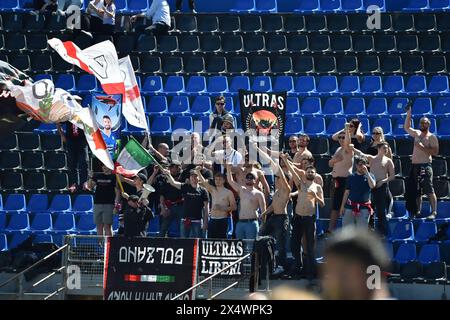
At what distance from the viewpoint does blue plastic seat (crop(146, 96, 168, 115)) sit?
20.2m

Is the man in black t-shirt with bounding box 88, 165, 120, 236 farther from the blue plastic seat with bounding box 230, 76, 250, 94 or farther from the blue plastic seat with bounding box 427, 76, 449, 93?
the blue plastic seat with bounding box 427, 76, 449, 93

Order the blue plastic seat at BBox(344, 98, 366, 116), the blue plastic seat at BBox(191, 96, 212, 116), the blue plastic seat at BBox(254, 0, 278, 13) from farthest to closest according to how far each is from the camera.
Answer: the blue plastic seat at BBox(254, 0, 278, 13)
the blue plastic seat at BBox(191, 96, 212, 116)
the blue plastic seat at BBox(344, 98, 366, 116)

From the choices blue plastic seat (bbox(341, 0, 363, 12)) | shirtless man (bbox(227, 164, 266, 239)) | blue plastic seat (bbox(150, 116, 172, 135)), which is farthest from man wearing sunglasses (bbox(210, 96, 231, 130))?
blue plastic seat (bbox(341, 0, 363, 12))

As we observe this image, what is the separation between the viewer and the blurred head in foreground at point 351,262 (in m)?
4.83

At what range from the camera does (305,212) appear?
647 inches

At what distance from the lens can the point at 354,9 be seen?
70.9 feet

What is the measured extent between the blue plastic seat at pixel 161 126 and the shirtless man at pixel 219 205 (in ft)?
9.74

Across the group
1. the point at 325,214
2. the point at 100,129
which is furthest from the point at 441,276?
the point at 100,129

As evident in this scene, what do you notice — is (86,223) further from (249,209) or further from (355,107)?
(355,107)

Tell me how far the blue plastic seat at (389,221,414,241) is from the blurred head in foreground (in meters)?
13.0

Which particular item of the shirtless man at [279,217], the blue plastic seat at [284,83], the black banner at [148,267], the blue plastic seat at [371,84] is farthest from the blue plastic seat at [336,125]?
the black banner at [148,267]

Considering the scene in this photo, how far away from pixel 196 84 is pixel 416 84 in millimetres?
4177

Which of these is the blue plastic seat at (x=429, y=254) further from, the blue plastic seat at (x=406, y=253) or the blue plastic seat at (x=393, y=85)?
the blue plastic seat at (x=393, y=85)

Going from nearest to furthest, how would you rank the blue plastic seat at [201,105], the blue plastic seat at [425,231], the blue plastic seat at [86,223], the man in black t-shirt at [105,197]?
the man in black t-shirt at [105,197] → the blue plastic seat at [425,231] → the blue plastic seat at [86,223] → the blue plastic seat at [201,105]
